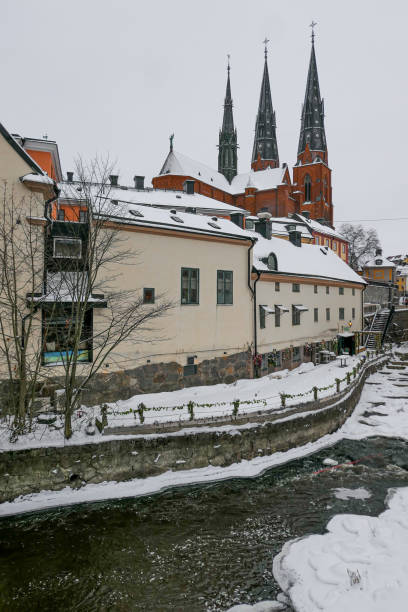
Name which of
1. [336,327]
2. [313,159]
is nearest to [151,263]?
[336,327]

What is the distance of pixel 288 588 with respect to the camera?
8102 mm

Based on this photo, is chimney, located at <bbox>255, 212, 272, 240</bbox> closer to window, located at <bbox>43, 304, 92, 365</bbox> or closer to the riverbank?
the riverbank

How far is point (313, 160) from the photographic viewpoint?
77312 millimetres

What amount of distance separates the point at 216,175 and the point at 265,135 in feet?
65.8

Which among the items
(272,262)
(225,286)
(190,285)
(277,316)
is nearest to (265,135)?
(272,262)

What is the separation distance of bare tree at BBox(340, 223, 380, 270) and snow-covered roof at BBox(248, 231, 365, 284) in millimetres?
48846

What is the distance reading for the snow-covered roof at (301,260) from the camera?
25438 millimetres

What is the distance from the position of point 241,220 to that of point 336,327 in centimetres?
1252

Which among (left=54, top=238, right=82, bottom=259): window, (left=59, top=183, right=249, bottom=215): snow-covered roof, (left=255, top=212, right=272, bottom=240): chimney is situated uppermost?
(left=59, top=183, right=249, bottom=215): snow-covered roof

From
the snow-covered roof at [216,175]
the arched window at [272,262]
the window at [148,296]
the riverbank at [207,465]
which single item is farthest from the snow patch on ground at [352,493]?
the snow-covered roof at [216,175]

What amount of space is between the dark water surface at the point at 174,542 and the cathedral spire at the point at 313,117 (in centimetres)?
7725

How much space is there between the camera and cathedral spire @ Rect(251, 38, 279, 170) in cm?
8150

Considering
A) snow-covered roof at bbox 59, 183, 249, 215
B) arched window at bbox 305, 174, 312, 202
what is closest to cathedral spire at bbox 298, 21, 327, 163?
arched window at bbox 305, 174, 312, 202

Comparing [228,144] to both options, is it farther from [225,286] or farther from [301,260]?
[225,286]
